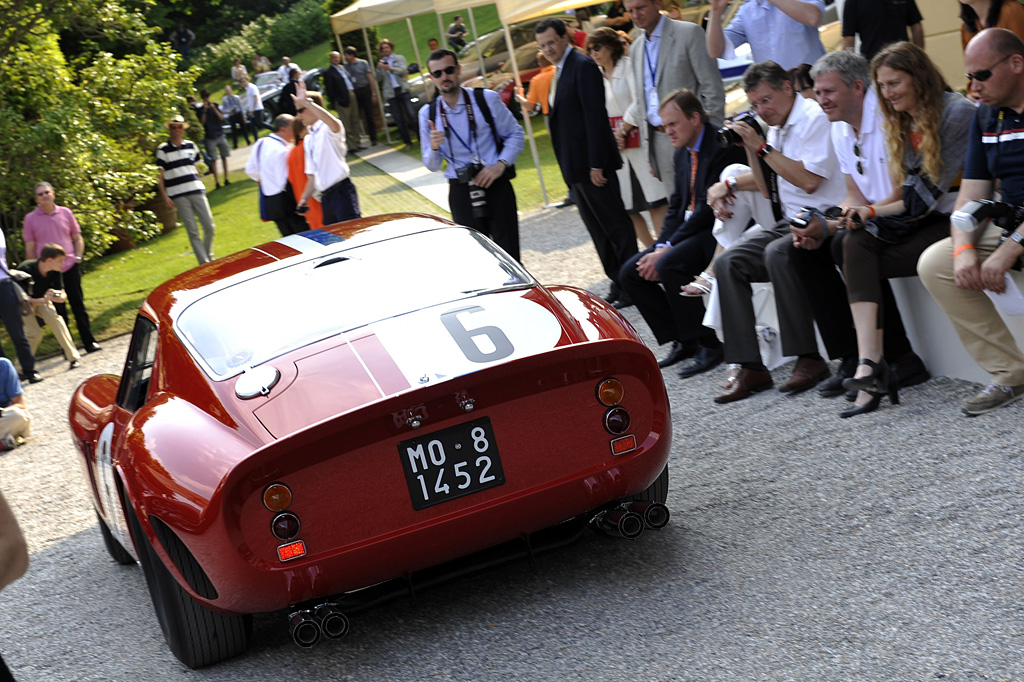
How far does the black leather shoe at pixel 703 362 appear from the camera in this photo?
6906 millimetres

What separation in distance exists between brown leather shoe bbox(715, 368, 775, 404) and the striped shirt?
1160 centimetres

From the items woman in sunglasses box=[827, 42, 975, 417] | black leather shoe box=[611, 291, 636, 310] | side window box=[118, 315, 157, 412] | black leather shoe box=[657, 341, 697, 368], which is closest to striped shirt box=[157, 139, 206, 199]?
black leather shoe box=[611, 291, 636, 310]

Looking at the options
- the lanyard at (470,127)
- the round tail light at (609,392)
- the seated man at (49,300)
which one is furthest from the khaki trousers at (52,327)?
the round tail light at (609,392)

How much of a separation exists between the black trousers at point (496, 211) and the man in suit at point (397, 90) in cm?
1495

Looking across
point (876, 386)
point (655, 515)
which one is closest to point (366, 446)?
point (655, 515)

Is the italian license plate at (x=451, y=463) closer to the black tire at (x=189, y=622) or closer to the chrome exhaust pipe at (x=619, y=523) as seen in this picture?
the chrome exhaust pipe at (x=619, y=523)

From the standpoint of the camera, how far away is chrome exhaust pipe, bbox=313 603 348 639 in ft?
12.0

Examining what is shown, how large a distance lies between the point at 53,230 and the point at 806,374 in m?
10.5

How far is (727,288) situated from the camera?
6.31m

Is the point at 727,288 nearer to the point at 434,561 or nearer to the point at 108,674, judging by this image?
the point at 434,561

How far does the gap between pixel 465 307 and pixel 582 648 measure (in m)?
1.38

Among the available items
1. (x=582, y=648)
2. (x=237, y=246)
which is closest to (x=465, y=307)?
(x=582, y=648)

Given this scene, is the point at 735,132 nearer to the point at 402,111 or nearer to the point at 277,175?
the point at 277,175

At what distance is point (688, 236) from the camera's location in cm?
700
